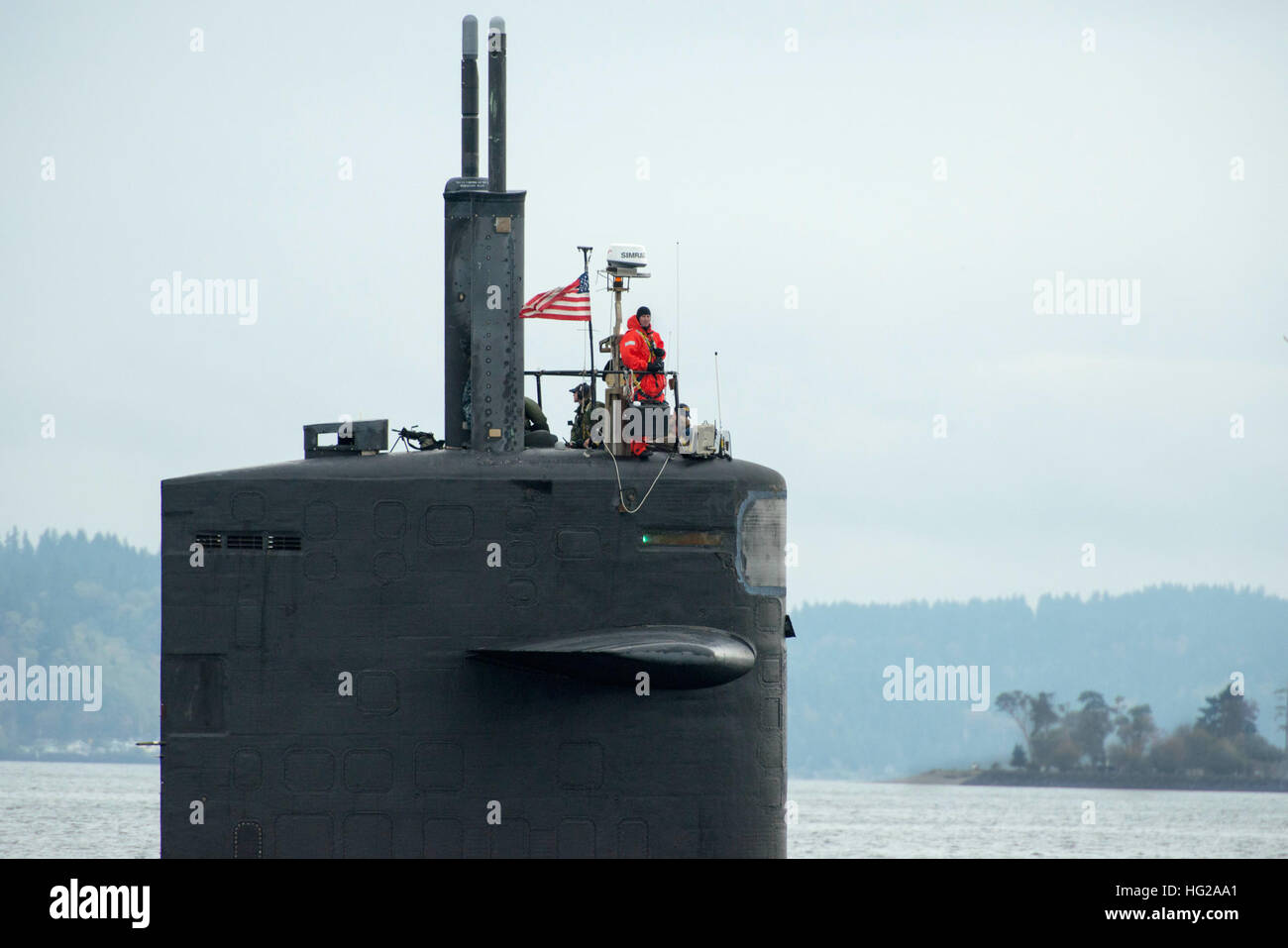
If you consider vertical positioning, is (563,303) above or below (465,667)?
above

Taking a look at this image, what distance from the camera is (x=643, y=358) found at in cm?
1672

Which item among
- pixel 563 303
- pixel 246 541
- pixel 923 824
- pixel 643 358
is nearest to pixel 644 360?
pixel 643 358

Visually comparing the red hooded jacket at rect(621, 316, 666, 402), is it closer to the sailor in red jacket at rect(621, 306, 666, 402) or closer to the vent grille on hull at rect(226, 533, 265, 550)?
the sailor in red jacket at rect(621, 306, 666, 402)

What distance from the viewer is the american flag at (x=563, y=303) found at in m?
17.1

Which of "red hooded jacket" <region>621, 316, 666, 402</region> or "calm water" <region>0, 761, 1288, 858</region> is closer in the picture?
"red hooded jacket" <region>621, 316, 666, 402</region>

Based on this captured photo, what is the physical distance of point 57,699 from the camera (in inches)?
7387

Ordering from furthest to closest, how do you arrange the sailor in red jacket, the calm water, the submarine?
1. the calm water
2. the sailor in red jacket
3. the submarine

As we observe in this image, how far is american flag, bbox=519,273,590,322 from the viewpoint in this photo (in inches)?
672

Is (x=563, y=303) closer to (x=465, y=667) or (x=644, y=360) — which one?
(x=644, y=360)

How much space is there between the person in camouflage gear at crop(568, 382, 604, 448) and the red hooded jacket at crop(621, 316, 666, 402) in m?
0.59

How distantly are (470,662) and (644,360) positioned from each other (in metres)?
3.08

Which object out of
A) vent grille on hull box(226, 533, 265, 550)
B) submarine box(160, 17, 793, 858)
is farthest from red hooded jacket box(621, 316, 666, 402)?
vent grille on hull box(226, 533, 265, 550)
